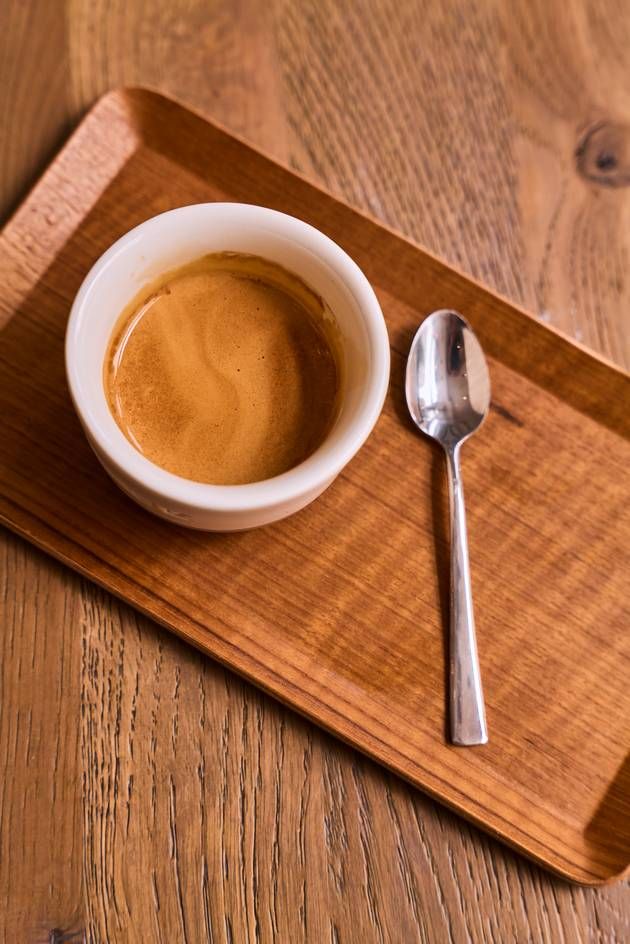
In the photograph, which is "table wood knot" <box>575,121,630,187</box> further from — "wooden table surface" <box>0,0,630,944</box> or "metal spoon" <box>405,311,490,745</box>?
"metal spoon" <box>405,311,490,745</box>

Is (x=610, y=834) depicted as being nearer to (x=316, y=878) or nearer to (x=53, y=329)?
(x=316, y=878)

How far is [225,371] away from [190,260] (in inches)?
4.7

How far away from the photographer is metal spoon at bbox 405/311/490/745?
0.88 metres

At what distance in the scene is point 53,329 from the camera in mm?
936

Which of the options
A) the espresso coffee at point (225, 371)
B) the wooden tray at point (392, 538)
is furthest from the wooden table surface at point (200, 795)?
the espresso coffee at point (225, 371)

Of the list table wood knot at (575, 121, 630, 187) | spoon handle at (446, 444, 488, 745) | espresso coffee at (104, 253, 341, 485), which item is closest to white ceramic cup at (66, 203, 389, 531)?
espresso coffee at (104, 253, 341, 485)

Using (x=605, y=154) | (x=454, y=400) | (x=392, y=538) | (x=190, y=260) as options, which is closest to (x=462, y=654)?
(x=392, y=538)

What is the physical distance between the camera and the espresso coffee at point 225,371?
2.85 ft

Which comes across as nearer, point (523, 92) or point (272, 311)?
A: point (272, 311)

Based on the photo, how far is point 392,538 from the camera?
2.99 ft

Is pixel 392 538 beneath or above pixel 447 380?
beneath

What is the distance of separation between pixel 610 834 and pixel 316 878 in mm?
288

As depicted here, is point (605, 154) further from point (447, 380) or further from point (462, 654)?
point (462, 654)

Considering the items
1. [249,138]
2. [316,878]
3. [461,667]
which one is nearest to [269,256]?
[249,138]
